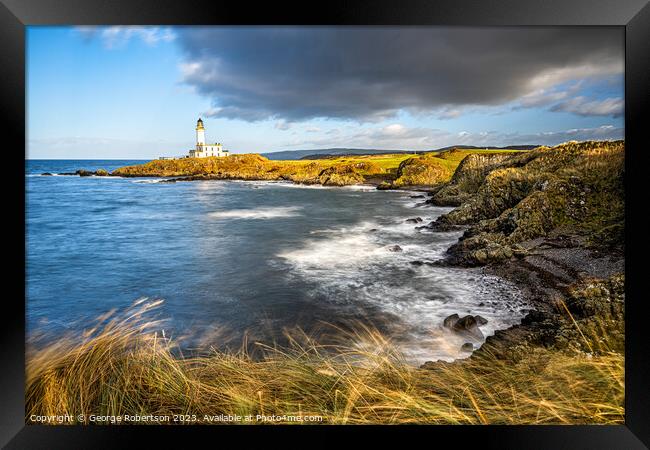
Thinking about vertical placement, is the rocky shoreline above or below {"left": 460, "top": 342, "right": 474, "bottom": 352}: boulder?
above

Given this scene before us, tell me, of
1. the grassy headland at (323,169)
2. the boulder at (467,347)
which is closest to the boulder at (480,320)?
the boulder at (467,347)

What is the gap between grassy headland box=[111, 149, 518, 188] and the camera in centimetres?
408

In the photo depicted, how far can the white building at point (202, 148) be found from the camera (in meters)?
3.34

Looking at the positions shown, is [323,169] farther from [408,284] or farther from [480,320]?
[480,320]

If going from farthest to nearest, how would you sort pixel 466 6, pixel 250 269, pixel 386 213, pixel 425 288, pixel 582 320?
pixel 386 213 < pixel 250 269 < pixel 425 288 < pixel 582 320 < pixel 466 6

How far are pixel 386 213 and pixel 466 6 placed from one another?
3536mm

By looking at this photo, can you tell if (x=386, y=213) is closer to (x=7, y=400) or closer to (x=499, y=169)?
(x=499, y=169)

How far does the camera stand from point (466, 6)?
2.08 meters

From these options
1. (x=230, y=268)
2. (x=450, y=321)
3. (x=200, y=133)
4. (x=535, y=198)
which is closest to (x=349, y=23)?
(x=200, y=133)

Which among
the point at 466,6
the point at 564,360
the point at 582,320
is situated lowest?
the point at 564,360

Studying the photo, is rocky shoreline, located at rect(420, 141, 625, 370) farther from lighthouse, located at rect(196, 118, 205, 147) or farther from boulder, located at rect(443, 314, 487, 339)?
lighthouse, located at rect(196, 118, 205, 147)

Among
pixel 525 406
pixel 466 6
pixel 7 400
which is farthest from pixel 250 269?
pixel 466 6

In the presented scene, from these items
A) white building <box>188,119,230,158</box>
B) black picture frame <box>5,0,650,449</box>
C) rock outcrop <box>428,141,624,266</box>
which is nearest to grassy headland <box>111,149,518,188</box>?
white building <box>188,119,230,158</box>

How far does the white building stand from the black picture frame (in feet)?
4.08
